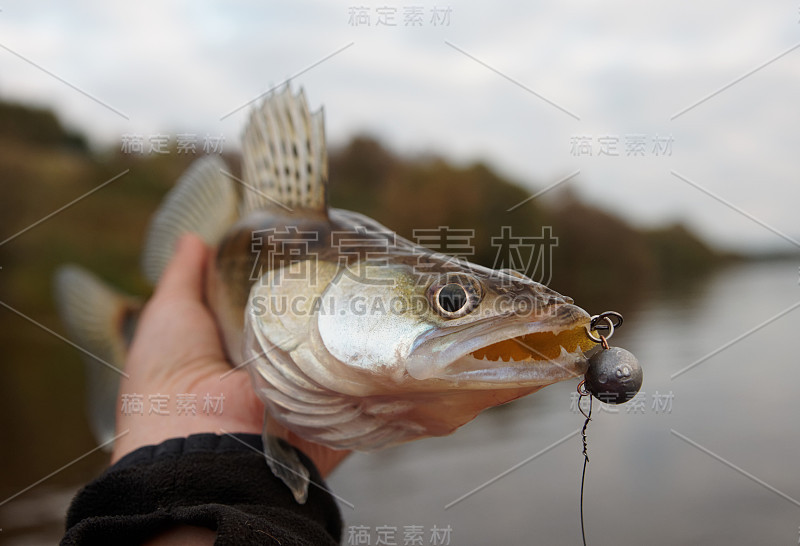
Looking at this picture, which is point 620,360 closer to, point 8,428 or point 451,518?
point 451,518

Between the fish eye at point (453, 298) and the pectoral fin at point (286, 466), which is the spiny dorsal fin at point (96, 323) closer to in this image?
the pectoral fin at point (286, 466)

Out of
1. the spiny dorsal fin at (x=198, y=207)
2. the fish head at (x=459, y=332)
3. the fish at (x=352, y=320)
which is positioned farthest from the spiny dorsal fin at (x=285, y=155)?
the fish head at (x=459, y=332)

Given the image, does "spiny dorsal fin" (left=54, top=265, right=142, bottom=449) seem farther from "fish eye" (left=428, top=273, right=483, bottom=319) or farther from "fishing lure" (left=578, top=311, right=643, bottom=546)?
"fishing lure" (left=578, top=311, right=643, bottom=546)

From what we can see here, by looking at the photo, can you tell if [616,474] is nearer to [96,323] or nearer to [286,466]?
[96,323]

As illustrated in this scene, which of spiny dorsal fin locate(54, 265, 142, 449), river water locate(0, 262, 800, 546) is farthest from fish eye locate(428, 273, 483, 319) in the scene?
river water locate(0, 262, 800, 546)

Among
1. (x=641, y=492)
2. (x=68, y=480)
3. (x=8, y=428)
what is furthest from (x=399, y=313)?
(x=8, y=428)

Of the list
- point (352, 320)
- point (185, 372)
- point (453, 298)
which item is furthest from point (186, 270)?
point (453, 298)
